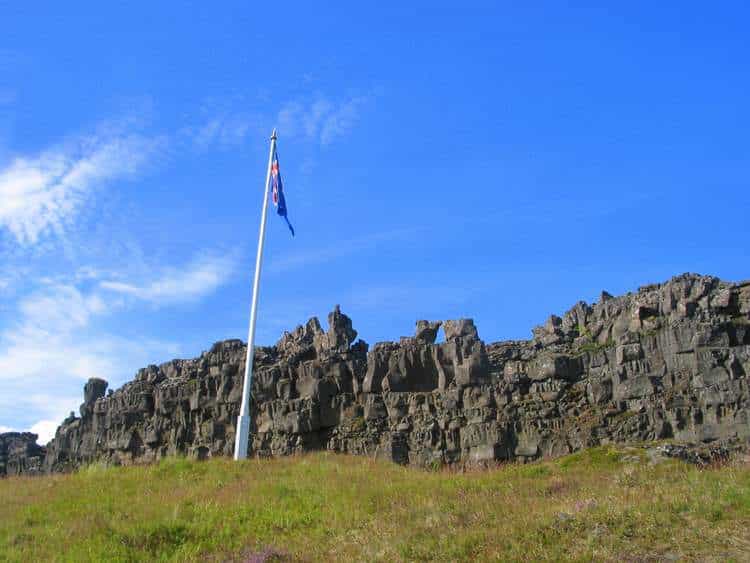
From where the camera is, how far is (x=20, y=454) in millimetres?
46625

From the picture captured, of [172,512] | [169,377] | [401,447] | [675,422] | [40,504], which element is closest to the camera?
[172,512]

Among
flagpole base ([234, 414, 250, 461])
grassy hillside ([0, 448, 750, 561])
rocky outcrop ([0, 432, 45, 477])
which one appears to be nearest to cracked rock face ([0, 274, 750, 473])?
grassy hillside ([0, 448, 750, 561])

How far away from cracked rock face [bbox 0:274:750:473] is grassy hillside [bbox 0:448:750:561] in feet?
8.61

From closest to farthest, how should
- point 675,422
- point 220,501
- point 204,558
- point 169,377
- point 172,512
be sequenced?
point 204,558
point 172,512
point 220,501
point 675,422
point 169,377

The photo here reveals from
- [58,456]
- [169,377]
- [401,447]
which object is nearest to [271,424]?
[401,447]

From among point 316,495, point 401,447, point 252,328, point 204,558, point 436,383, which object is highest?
point 252,328

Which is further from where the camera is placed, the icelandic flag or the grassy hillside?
the icelandic flag

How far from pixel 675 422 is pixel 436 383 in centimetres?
1052

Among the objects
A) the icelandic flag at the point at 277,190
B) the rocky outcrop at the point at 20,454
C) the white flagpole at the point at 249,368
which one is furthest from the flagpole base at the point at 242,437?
the rocky outcrop at the point at 20,454

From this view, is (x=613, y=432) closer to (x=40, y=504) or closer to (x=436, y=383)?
(x=436, y=383)

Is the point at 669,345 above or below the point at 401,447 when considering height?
above

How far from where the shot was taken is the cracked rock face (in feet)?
85.6

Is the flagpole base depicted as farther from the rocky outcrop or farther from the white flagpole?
the rocky outcrop

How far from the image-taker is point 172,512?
65.7 ft
